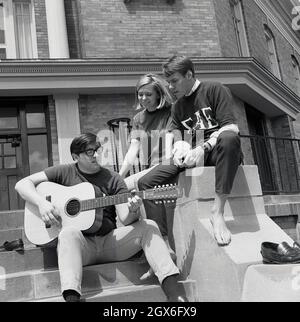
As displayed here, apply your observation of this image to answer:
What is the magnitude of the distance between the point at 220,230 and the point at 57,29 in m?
6.96

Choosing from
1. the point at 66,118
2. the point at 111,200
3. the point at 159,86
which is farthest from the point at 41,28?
the point at 111,200

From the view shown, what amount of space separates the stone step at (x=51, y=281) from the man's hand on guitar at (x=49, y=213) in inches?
17.0

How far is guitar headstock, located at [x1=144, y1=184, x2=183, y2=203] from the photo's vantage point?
283cm

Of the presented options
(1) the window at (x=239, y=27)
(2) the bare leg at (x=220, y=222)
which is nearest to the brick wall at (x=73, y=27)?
(1) the window at (x=239, y=27)

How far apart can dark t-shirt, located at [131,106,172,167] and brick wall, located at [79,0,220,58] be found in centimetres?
538

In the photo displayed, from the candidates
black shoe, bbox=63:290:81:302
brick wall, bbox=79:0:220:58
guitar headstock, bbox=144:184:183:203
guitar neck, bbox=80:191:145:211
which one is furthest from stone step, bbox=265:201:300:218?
brick wall, bbox=79:0:220:58

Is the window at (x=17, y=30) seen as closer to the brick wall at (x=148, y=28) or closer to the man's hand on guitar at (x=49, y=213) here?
the brick wall at (x=148, y=28)

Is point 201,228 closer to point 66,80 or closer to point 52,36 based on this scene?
point 66,80

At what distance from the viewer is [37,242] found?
2.94 m

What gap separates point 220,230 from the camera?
9.05 feet

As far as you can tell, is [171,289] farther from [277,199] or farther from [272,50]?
[272,50]

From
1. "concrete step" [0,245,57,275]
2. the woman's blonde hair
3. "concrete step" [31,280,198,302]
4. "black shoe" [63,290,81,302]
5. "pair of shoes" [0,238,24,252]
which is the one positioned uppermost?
the woman's blonde hair

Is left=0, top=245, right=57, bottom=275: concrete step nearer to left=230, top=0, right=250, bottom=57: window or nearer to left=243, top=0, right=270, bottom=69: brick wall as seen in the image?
left=230, top=0, right=250, bottom=57: window
